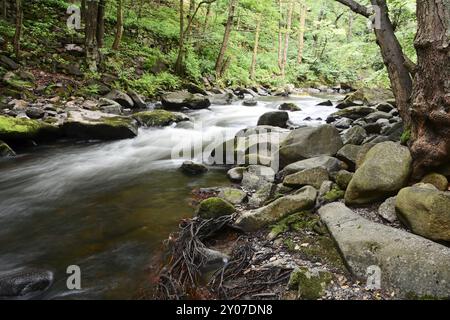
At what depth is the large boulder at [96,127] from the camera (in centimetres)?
1007

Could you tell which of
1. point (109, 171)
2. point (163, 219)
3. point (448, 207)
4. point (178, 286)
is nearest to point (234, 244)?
point (178, 286)

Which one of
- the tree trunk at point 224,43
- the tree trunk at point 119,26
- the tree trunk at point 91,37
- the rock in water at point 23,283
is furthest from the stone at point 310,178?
the tree trunk at point 224,43

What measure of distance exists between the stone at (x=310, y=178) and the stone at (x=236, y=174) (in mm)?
1445

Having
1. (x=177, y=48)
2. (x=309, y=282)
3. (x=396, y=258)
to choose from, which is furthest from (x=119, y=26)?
(x=396, y=258)

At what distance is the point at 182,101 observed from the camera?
1552 cm

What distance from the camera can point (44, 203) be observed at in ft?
20.9

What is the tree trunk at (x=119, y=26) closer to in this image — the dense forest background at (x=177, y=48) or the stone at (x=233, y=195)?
the dense forest background at (x=177, y=48)

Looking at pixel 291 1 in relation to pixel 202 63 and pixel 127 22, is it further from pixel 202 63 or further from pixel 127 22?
pixel 127 22

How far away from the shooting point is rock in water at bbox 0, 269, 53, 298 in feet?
12.3

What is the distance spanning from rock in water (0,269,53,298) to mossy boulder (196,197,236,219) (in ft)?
6.98

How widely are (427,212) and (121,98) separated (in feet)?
41.1

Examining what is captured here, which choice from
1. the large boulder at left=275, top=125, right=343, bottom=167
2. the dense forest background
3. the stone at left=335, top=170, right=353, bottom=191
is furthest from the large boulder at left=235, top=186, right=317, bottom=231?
the dense forest background

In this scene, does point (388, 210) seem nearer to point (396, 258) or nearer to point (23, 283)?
point (396, 258)

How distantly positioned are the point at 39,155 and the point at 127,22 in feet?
47.0
